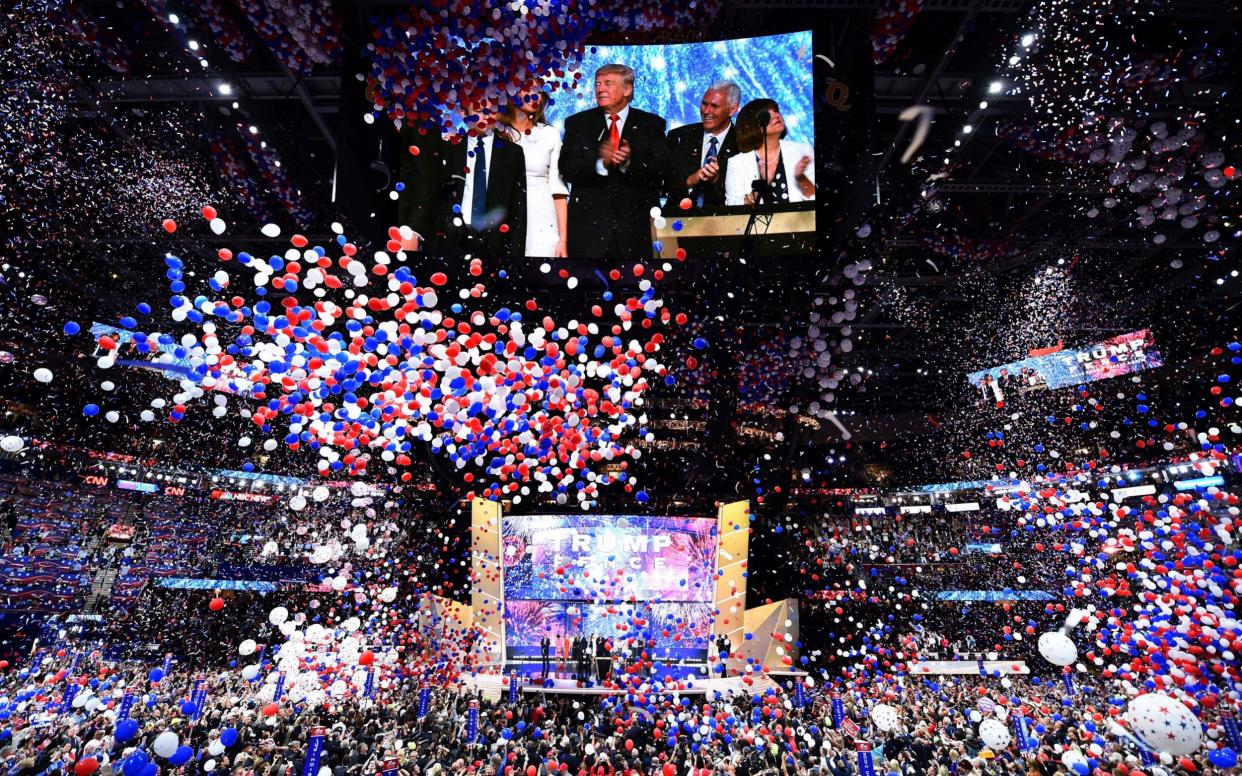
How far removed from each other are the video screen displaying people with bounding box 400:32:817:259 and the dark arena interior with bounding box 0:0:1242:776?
1.2 inches

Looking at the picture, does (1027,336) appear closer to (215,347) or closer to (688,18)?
(688,18)

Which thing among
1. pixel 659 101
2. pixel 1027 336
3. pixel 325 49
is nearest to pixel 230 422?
pixel 325 49

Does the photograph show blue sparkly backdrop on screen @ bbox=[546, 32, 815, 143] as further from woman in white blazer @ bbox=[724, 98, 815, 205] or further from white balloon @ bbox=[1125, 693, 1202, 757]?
white balloon @ bbox=[1125, 693, 1202, 757]

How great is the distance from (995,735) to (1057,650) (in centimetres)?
165

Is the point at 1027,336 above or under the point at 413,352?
above

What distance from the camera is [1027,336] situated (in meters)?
8.30

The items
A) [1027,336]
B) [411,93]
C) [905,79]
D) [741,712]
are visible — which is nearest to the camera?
[411,93]

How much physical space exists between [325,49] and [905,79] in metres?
4.75

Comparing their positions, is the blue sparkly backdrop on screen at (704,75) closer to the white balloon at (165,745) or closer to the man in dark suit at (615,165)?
the man in dark suit at (615,165)

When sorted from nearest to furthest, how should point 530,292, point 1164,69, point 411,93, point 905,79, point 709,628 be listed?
1. point 1164,69
2. point 411,93
3. point 905,79
4. point 530,292
5. point 709,628

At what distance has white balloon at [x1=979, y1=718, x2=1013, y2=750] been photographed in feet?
24.0

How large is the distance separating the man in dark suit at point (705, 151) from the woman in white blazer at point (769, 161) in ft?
0.27

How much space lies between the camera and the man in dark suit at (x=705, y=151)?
4457 millimetres

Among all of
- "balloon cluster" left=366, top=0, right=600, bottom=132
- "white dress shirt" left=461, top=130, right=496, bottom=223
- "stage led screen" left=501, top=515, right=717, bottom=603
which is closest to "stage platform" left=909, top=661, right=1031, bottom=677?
"stage led screen" left=501, top=515, right=717, bottom=603
